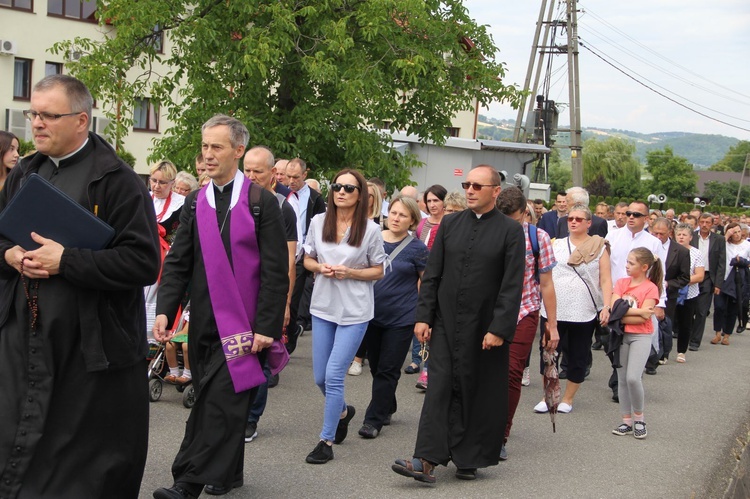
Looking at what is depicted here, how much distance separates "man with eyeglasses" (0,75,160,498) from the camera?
391 centimetres

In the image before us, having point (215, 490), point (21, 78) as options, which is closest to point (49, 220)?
point (215, 490)

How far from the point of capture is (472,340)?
6.47 m

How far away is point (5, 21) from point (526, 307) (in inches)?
1320

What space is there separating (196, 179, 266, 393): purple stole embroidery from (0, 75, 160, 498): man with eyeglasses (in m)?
1.21

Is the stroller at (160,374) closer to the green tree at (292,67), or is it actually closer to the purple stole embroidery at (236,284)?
the purple stole embroidery at (236,284)

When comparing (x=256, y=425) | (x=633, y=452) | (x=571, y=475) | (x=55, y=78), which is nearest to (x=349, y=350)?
(x=256, y=425)

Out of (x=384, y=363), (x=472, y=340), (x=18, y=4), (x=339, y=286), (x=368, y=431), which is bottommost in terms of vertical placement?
(x=368, y=431)

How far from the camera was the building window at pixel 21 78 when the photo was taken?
37094mm

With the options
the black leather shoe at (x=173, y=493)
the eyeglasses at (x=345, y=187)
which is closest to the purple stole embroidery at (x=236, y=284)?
the black leather shoe at (x=173, y=493)

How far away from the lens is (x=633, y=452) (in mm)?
7918

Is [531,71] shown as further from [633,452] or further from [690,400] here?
[633,452]

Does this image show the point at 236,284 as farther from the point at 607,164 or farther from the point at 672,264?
the point at 607,164

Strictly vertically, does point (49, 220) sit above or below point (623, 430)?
above

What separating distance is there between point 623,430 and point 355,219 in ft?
10.7
